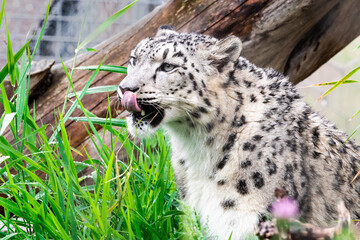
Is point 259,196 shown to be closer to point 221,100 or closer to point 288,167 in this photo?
point 288,167

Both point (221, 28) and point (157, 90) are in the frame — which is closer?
point (157, 90)

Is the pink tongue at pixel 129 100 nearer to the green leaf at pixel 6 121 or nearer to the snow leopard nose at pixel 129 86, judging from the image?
the snow leopard nose at pixel 129 86

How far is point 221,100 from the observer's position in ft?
9.43

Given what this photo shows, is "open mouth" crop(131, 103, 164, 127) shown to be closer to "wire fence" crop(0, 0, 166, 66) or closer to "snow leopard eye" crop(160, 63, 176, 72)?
"snow leopard eye" crop(160, 63, 176, 72)

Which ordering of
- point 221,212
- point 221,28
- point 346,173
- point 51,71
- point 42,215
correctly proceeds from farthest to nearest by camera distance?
point 51,71 → point 221,28 → point 346,173 → point 221,212 → point 42,215

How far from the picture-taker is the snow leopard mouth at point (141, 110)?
273cm

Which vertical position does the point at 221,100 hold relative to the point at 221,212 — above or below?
above

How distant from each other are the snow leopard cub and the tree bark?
1.08 meters

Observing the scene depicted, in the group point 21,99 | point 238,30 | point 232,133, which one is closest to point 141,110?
point 232,133

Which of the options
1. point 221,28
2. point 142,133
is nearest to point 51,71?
point 221,28

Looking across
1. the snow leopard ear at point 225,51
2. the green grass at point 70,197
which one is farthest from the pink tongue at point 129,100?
the snow leopard ear at point 225,51

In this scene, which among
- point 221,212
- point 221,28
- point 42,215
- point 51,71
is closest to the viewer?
point 42,215

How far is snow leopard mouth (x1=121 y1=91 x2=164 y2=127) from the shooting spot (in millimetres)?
2729

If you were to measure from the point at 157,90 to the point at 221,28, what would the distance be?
1443 millimetres
